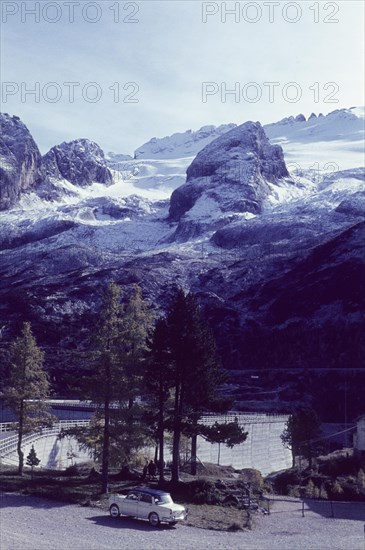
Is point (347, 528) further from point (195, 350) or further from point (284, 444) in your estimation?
point (284, 444)

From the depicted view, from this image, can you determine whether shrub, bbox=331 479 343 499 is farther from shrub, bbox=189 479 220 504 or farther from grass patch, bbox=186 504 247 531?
grass patch, bbox=186 504 247 531

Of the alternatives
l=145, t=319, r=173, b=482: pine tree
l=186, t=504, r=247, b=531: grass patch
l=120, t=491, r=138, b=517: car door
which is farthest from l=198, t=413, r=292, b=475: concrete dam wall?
l=120, t=491, r=138, b=517: car door

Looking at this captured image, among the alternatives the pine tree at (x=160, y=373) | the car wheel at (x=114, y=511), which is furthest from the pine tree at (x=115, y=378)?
the car wheel at (x=114, y=511)

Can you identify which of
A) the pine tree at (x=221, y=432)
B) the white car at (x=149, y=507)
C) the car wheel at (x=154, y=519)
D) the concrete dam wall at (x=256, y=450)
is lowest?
the concrete dam wall at (x=256, y=450)

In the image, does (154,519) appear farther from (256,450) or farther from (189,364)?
(256,450)

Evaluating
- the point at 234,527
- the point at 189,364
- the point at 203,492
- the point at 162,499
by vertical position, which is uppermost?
the point at 189,364

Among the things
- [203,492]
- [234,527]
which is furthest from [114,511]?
[203,492]

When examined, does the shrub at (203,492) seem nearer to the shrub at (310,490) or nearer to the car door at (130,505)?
the car door at (130,505)
